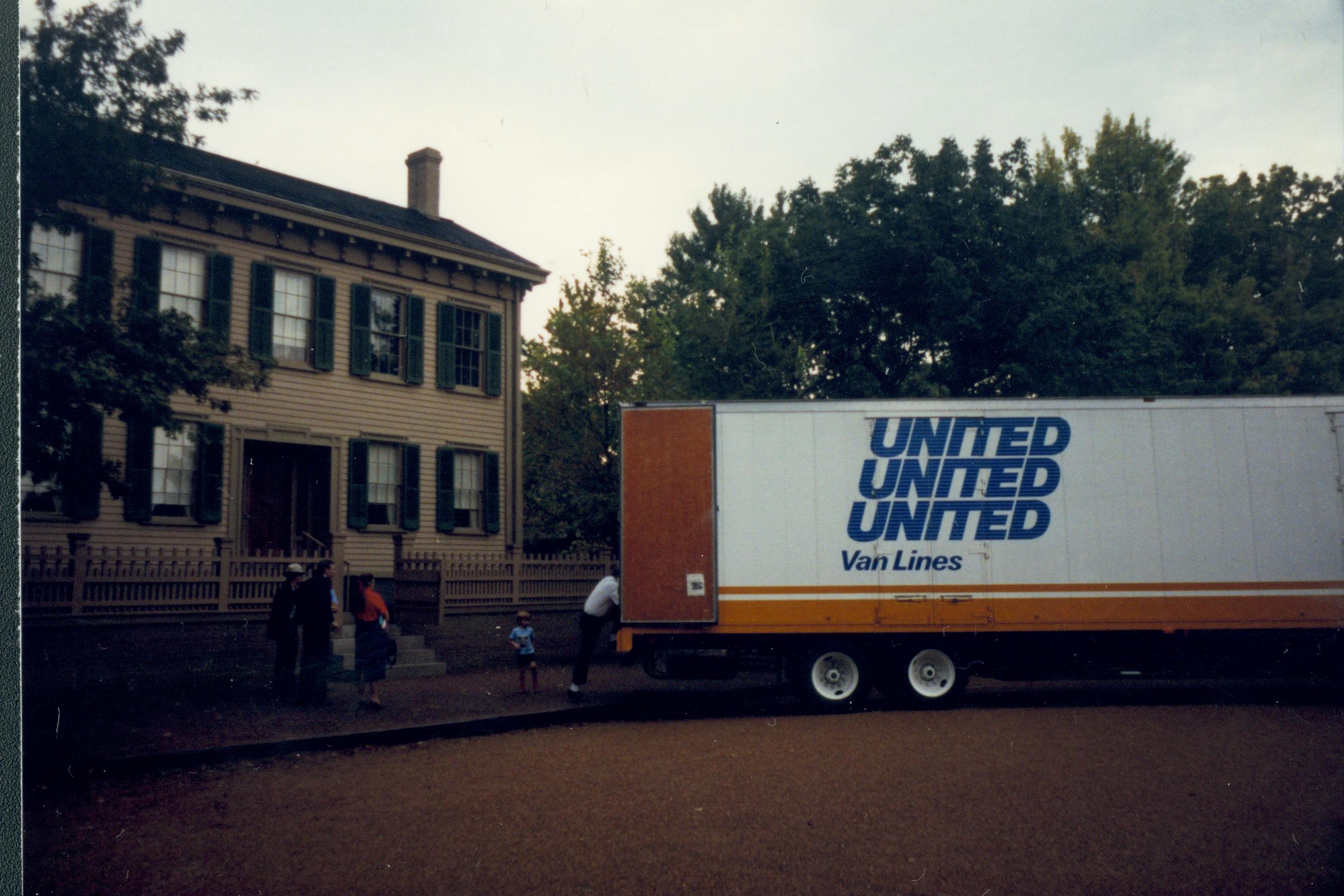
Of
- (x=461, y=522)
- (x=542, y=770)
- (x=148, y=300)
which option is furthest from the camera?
(x=461, y=522)

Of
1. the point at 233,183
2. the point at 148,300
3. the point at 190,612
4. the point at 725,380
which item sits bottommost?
the point at 190,612

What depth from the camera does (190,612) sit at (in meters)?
14.6

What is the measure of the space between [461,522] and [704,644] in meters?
10.6

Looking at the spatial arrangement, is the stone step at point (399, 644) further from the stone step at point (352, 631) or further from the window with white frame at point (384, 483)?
the window with white frame at point (384, 483)

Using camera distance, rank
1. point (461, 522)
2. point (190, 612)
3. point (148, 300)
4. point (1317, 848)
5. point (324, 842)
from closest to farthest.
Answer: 1. point (1317, 848)
2. point (324, 842)
3. point (148, 300)
4. point (190, 612)
5. point (461, 522)

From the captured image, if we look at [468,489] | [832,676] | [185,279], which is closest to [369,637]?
[832,676]

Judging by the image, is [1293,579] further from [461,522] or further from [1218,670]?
[461,522]

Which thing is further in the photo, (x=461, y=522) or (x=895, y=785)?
(x=461, y=522)

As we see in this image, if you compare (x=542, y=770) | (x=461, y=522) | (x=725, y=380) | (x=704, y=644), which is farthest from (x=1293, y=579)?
(x=725, y=380)

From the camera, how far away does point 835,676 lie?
12.8 meters

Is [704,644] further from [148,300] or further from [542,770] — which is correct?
[148,300]

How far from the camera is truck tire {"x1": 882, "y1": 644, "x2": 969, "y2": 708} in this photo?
12758 mm

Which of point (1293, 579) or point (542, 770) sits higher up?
point (1293, 579)

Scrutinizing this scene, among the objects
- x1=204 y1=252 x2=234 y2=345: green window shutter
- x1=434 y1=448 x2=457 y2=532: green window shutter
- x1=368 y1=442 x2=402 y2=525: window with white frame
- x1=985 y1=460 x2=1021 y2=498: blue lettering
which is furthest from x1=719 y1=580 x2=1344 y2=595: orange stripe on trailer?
x1=204 y1=252 x2=234 y2=345: green window shutter
